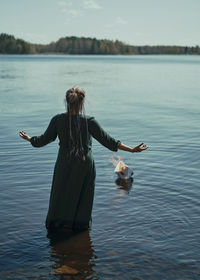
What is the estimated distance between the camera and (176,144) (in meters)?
14.2

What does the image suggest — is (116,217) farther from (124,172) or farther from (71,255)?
(124,172)

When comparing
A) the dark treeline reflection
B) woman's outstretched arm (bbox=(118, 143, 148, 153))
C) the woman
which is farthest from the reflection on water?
woman's outstretched arm (bbox=(118, 143, 148, 153))

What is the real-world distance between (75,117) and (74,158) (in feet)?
2.02

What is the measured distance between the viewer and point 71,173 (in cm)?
645

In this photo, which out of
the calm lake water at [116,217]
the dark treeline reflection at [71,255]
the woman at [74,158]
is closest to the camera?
the dark treeline reflection at [71,255]

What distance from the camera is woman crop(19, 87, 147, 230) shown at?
20.3 feet

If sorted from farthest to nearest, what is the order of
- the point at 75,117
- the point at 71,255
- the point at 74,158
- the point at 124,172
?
the point at 124,172 < the point at 74,158 < the point at 71,255 < the point at 75,117

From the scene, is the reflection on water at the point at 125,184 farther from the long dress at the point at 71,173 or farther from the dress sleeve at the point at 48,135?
the dress sleeve at the point at 48,135

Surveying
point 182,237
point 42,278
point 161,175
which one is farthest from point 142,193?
point 42,278

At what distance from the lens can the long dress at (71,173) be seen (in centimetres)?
627

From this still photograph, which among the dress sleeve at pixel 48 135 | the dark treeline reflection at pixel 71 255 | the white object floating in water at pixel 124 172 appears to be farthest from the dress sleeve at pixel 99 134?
the white object floating in water at pixel 124 172

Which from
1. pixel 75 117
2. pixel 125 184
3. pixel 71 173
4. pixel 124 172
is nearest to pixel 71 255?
pixel 71 173

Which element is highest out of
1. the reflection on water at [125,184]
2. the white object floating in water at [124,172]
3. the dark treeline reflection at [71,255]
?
the white object floating in water at [124,172]

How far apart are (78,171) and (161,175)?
14.4ft
